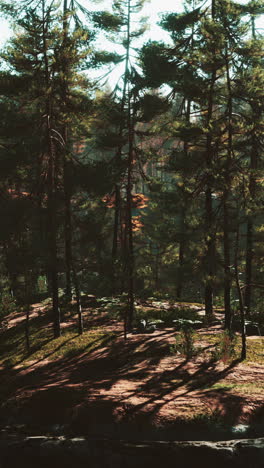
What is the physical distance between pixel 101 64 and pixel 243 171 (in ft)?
26.9

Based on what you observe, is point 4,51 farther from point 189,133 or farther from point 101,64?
point 189,133

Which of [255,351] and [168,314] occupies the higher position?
[168,314]

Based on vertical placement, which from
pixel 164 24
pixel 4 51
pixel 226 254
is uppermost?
pixel 164 24

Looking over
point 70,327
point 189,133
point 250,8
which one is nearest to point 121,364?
point 70,327

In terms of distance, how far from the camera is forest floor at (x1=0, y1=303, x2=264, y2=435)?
666cm

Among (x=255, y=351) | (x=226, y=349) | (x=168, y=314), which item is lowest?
(x=255, y=351)

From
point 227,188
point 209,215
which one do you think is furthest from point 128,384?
point 209,215

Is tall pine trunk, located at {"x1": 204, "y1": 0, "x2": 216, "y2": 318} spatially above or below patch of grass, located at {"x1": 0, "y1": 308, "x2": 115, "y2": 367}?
above

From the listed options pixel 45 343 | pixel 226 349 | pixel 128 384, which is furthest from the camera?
pixel 45 343

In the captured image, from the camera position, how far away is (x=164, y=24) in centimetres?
1356

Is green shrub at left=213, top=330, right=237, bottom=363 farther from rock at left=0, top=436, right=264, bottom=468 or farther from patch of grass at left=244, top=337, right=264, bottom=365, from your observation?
rock at left=0, top=436, right=264, bottom=468

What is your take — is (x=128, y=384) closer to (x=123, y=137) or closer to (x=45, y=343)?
(x=45, y=343)

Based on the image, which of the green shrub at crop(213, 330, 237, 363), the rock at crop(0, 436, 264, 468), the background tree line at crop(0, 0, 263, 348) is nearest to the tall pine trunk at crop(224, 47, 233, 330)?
the background tree line at crop(0, 0, 263, 348)

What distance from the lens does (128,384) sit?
8.15 m
